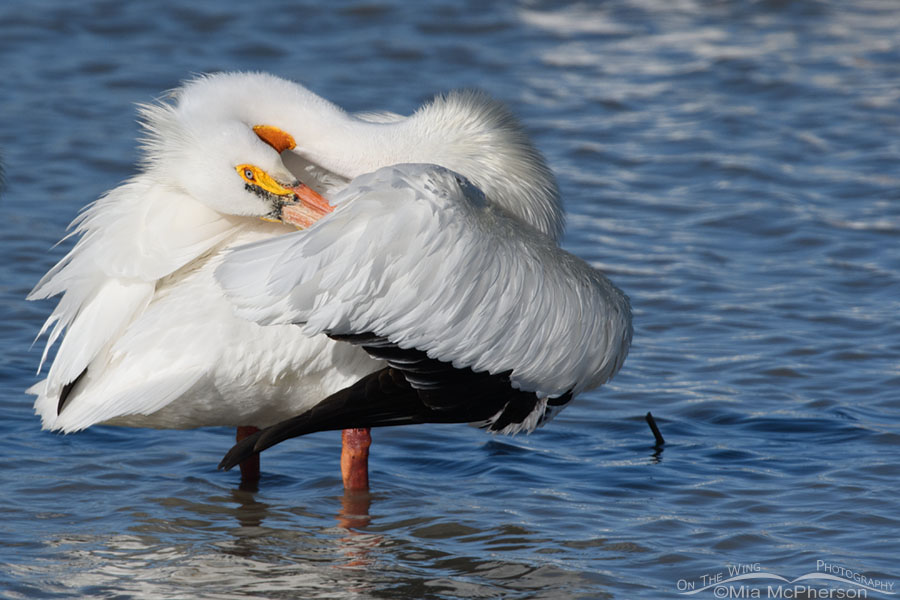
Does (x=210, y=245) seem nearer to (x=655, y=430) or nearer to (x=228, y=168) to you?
(x=228, y=168)

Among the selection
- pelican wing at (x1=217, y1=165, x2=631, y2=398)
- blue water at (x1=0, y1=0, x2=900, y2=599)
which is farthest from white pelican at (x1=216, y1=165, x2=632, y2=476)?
blue water at (x1=0, y1=0, x2=900, y2=599)

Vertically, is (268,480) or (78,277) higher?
(78,277)

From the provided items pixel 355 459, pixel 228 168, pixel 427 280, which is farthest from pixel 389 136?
pixel 355 459

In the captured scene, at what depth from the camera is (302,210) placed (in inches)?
165

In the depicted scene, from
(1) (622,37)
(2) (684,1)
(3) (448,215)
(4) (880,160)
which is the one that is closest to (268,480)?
(3) (448,215)

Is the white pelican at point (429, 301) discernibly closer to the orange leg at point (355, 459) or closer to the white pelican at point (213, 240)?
the white pelican at point (213, 240)

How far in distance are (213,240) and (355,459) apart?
2.89ft

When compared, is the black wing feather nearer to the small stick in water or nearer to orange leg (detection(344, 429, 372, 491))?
orange leg (detection(344, 429, 372, 491))

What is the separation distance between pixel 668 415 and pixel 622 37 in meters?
5.75

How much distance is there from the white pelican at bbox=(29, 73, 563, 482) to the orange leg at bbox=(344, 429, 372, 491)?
0.71 ft

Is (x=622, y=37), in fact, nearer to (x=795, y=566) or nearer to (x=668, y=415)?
(x=668, y=415)

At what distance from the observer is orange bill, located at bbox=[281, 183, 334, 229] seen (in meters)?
4.20

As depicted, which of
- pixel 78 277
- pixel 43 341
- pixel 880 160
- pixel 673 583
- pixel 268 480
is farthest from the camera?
→ pixel 880 160

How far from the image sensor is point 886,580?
3867 millimetres
